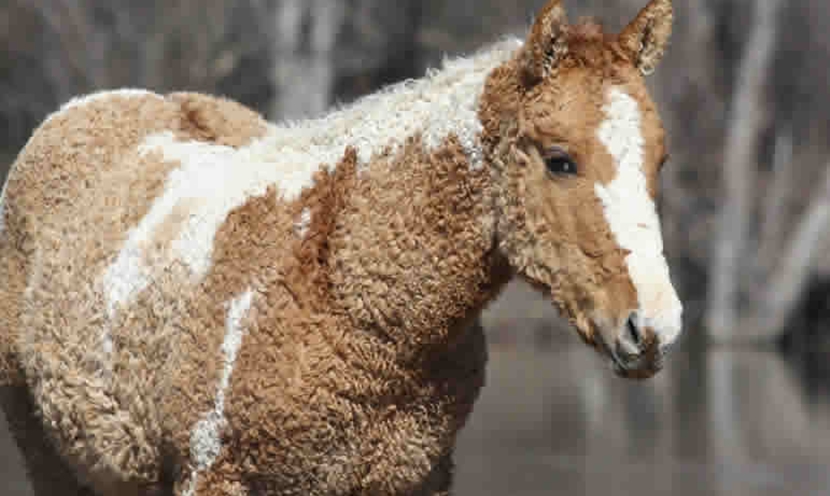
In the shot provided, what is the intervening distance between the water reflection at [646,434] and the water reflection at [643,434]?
1 centimetres

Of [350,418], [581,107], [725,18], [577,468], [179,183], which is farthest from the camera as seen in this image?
[725,18]

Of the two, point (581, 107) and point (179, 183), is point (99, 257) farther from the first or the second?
point (581, 107)

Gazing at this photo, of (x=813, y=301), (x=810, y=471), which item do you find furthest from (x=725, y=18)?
(x=810, y=471)

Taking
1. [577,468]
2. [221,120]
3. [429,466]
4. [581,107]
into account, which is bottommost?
[429,466]

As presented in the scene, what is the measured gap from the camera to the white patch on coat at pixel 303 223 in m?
3.80

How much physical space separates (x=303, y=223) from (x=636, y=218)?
100 cm

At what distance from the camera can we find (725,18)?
22.3 metres

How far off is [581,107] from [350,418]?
99cm

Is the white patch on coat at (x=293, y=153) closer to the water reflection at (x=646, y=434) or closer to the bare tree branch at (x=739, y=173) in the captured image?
the water reflection at (x=646, y=434)

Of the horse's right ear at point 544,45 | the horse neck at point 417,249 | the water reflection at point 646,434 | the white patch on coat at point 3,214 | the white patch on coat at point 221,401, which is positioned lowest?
the white patch on coat at point 221,401

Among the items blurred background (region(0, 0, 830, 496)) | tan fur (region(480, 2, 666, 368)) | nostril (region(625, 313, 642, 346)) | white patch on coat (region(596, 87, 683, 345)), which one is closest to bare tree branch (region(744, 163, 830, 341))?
blurred background (region(0, 0, 830, 496))

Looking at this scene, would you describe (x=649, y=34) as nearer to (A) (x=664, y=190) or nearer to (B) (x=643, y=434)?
(B) (x=643, y=434)

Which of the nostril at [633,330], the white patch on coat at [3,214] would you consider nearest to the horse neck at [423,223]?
the nostril at [633,330]

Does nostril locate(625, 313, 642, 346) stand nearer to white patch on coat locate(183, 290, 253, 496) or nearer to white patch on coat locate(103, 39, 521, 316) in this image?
white patch on coat locate(103, 39, 521, 316)
